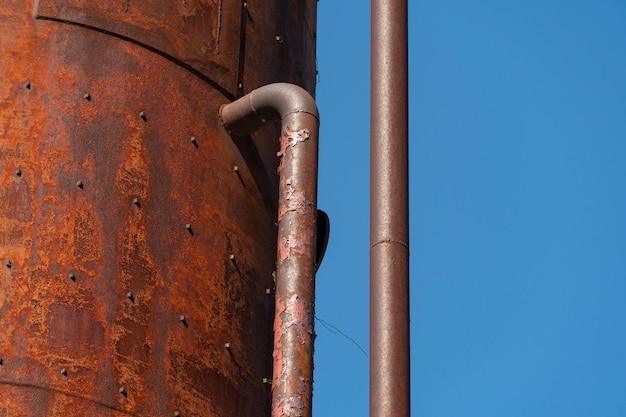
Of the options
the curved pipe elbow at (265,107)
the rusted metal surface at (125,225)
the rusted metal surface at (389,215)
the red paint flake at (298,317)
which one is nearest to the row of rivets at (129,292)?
the rusted metal surface at (125,225)

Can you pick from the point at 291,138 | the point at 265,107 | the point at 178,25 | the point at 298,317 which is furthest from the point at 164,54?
the point at 298,317

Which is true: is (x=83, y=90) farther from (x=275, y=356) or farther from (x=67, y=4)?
(x=275, y=356)

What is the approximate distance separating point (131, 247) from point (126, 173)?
0.47 meters

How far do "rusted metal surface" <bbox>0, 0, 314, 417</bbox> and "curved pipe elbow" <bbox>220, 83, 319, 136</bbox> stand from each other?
0.36ft

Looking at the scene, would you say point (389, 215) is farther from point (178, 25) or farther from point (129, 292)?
point (178, 25)

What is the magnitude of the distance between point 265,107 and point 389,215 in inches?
43.6

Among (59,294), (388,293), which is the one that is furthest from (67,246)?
(388,293)

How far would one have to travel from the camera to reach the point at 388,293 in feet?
32.8

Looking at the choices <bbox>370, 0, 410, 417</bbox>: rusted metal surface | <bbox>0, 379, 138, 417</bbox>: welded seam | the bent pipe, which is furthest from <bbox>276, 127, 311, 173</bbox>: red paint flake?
<bbox>0, 379, 138, 417</bbox>: welded seam

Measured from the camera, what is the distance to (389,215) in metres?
10.2

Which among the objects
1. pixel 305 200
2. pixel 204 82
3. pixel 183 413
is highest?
pixel 204 82

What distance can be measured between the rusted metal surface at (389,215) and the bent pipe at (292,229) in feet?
1.23

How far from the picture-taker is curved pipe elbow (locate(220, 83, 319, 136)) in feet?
35.0

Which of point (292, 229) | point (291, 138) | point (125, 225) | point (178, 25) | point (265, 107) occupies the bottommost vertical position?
point (125, 225)
